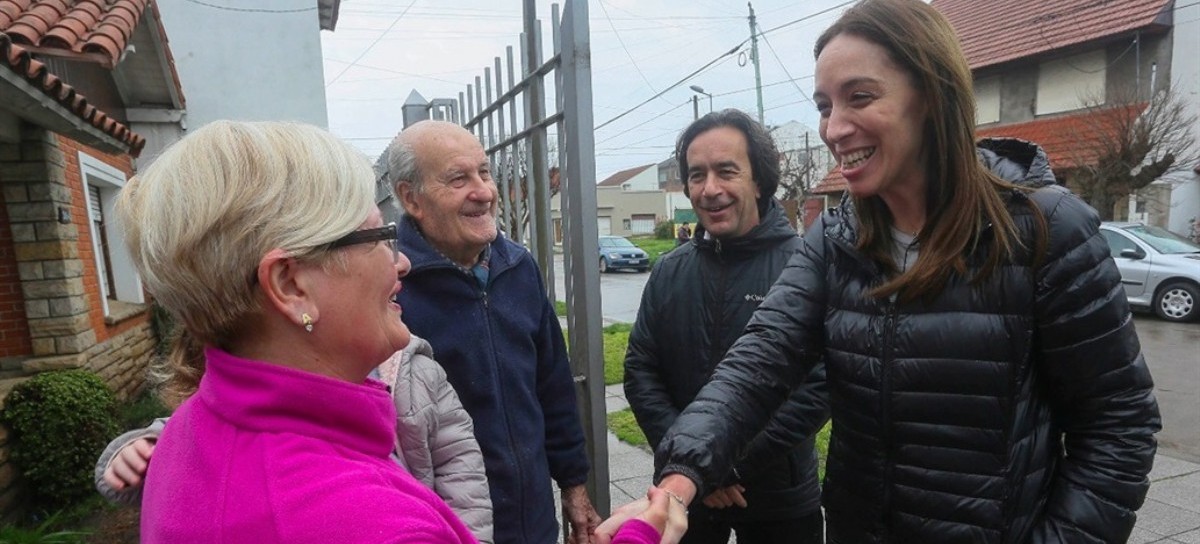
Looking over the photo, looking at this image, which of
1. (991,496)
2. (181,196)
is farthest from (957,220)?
(181,196)

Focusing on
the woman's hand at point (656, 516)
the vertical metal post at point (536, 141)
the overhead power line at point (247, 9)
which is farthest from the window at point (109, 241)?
the woman's hand at point (656, 516)

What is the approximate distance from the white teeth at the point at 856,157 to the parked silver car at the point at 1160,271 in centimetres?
1078

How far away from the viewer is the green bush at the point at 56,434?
13.6 feet

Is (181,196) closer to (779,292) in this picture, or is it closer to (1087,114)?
(779,292)

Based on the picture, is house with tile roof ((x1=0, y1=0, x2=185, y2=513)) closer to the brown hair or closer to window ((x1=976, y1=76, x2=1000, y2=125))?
the brown hair

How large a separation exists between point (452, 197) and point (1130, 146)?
1543cm

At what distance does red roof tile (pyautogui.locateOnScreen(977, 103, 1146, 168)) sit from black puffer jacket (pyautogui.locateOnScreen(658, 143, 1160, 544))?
1262 cm

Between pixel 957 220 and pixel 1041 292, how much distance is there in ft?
0.68

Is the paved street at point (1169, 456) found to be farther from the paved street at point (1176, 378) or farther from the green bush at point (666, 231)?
the green bush at point (666, 231)

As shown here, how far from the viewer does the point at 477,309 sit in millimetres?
2072

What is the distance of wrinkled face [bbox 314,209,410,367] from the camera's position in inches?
40.7

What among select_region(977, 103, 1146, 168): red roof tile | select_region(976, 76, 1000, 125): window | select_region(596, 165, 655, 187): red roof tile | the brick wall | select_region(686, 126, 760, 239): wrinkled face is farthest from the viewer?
select_region(596, 165, 655, 187): red roof tile

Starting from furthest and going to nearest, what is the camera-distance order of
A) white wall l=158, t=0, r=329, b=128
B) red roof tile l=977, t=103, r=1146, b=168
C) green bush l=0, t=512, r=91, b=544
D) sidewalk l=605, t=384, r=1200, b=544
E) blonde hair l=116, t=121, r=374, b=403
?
red roof tile l=977, t=103, r=1146, b=168
white wall l=158, t=0, r=329, b=128
sidewalk l=605, t=384, r=1200, b=544
green bush l=0, t=512, r=91, b=544
blonde hair l=116, t=121, r=374, b=403

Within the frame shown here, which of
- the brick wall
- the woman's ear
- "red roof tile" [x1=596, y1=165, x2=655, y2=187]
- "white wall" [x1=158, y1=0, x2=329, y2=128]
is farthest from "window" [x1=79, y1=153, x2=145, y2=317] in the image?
"red roof tile" [x1=596, y1=165, x2=655, y2=187]
